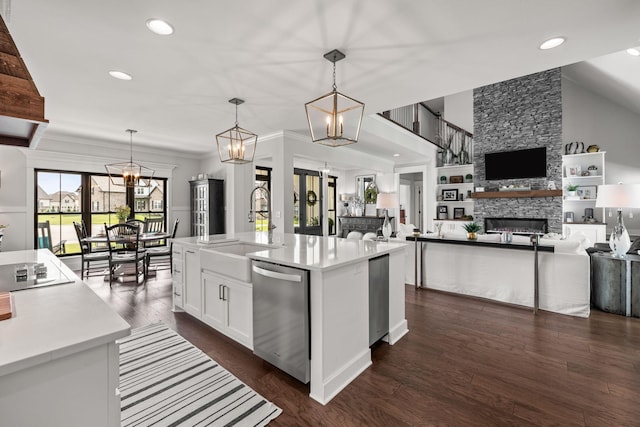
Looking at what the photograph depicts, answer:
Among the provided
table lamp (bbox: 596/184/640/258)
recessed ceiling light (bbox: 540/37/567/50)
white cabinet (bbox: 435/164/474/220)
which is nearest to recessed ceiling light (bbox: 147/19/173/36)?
recessed ceiling light (bbox: 540/37/567/50)

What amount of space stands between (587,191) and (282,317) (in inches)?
325

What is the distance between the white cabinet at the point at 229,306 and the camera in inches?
96.0

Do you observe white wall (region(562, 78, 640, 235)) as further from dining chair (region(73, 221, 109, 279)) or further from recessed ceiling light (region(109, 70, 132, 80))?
dining chair (region(73, 221, 109, 279))

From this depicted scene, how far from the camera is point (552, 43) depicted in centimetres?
239

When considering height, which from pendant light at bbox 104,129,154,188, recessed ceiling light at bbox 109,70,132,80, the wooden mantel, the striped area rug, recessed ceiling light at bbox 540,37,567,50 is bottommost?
the striped area rug

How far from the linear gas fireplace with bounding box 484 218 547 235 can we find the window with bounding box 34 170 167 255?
8752 millimetres

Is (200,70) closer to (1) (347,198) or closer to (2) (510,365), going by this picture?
(2) (510,365)

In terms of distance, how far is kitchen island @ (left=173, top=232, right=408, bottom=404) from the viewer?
6.33 ft

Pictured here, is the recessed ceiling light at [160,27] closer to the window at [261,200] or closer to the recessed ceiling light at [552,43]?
the recessed ceiling light at [552,43]

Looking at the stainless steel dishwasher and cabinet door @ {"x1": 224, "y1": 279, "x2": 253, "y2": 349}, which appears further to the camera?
cabinet door @ {"x1": 224, "y1": 279, "x2": 253, "y2": 349}

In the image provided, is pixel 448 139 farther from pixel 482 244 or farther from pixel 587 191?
pixel 482 244

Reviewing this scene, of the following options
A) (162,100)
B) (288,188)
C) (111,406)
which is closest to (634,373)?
(111,406)

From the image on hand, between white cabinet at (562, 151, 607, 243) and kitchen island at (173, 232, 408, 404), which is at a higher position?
white cabinet at (562, 151, 607, 243)

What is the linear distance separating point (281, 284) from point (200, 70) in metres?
2.29
